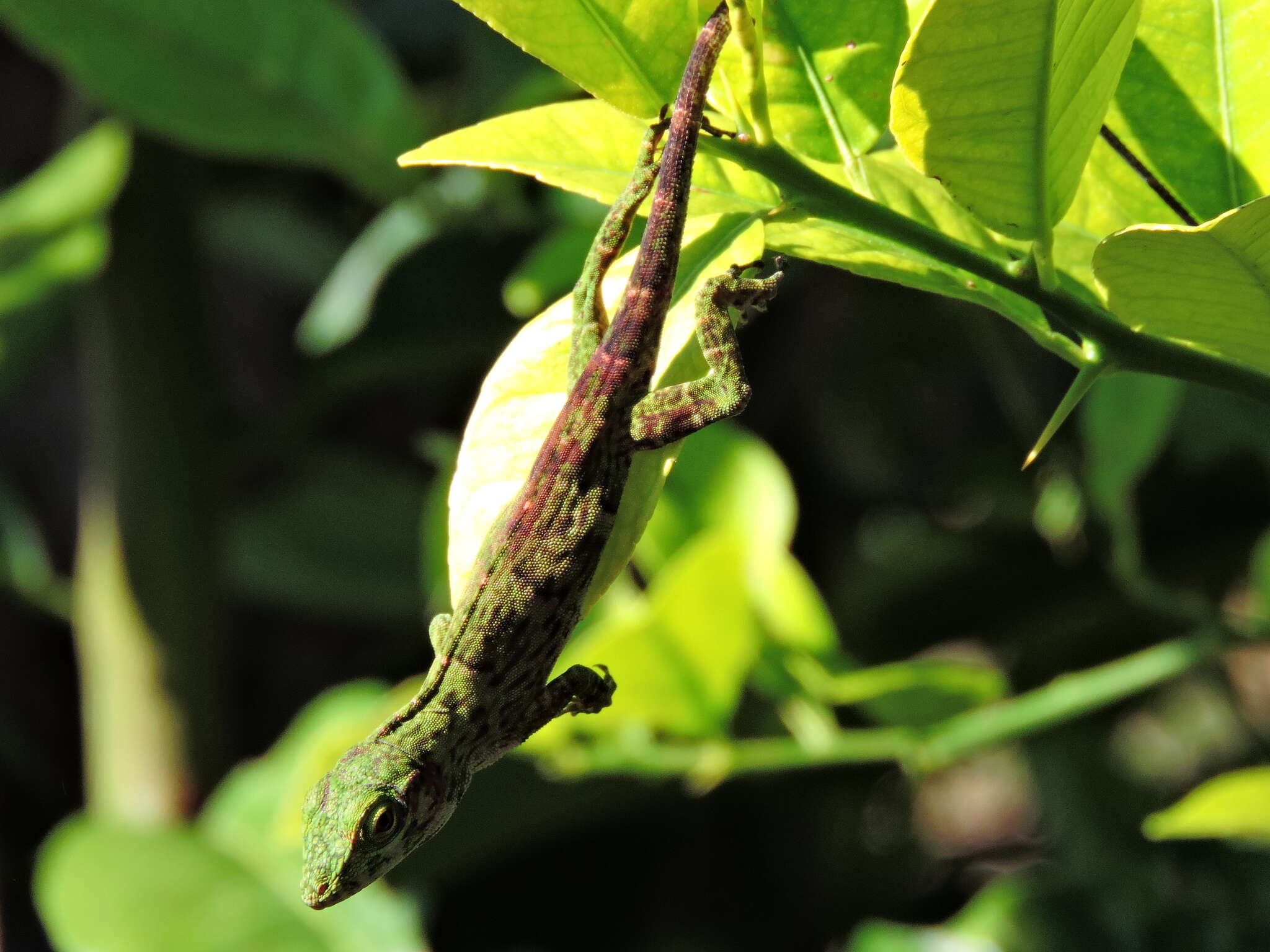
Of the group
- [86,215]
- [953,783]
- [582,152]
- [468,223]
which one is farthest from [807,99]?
[953,783]

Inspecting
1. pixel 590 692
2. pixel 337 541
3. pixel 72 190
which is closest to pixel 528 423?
pixel 590 692

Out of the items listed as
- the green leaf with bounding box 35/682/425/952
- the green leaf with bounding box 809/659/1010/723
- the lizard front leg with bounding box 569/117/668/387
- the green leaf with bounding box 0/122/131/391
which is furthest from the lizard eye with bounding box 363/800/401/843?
the green leaf with bounding box 0/122/131/391

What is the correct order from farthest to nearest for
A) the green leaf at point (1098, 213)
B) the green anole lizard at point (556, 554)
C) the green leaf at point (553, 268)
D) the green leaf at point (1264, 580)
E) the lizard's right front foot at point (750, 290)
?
the green leaf at point (1264, 580), the green leaf at point (553, 268), the lizard's right front foot at point (750, 290), the green anole lizard at point (556, 554), the green leaf at point (1098, 213)

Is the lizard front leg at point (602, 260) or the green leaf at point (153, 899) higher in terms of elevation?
the lizard front leg at point (602, 260)

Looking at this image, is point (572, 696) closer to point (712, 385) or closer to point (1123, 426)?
point (712, 385)

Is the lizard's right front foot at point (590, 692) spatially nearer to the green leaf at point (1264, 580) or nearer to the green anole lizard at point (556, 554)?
the green anole lizard at point (556, 554)

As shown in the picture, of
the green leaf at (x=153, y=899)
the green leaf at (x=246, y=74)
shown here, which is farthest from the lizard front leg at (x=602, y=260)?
the green leaf at (x=153, y=899)

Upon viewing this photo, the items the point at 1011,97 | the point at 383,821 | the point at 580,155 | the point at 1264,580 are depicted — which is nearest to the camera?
the point at 1011,97

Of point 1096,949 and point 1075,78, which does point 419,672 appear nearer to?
point 1096,949

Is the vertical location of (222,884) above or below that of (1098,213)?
below
